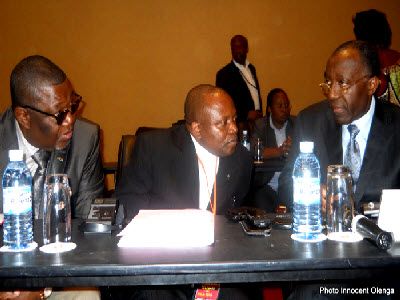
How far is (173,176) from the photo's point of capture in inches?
90.7

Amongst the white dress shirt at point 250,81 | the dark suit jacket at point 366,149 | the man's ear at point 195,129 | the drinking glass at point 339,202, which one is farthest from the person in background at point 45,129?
the white dress shirt at point 250,81

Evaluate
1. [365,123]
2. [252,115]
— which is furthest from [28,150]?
[252,115]

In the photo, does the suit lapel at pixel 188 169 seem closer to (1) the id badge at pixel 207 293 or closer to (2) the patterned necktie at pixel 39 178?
(1) the id badge at pixel 207 293

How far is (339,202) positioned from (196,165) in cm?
93

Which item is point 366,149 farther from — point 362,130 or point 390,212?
point 390,212

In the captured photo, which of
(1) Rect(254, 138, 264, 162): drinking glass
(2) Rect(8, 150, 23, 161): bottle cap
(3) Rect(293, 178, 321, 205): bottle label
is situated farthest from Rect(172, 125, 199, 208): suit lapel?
(1) Rect(254, 138, 264, 162): drinking glass

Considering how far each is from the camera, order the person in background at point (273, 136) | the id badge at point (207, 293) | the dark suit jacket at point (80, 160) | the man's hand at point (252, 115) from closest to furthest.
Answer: the id badge at point (207, 293)
the dark suit jacket at point (80, 160)
the person in background at point (273, 136)
the man's hand at point (252, 115)

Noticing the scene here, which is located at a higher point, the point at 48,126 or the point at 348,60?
the point at 348,60

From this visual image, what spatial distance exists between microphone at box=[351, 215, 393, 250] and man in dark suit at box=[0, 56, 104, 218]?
50.6 inches

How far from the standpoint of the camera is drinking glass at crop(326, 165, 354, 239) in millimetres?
1464

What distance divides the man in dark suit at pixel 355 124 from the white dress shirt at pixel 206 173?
1.25ft

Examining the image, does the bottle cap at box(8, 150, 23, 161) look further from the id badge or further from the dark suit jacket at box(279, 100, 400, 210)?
the dark suit jacket at box(279, 100, 400, 210)

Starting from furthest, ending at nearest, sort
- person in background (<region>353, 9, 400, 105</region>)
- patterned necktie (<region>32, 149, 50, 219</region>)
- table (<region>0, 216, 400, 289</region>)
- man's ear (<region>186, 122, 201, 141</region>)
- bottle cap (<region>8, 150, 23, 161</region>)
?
person in background (<region>353, 9, 400, 105</region>) < man's ear (<region>186, 122, 201, 141</region>) < patterned necktie (<region>32, 149, 50, 219</region>) < bottle cap (<region>8, 150, 23, 161</region>) < table (<region>0, 216, 400, 289</region>)

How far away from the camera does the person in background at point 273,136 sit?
3.97 metres
